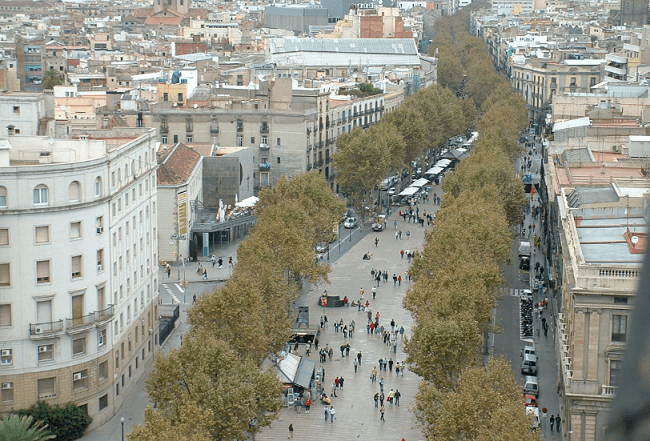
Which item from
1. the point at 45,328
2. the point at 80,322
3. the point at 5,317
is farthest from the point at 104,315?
the point at 5,317

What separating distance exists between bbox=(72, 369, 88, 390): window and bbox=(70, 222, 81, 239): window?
617 cm

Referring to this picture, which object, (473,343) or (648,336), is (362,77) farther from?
(648,336)

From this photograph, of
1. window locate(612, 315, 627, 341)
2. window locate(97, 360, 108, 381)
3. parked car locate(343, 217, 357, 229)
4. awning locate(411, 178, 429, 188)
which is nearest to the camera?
window locate(612, 315, 627, 341)

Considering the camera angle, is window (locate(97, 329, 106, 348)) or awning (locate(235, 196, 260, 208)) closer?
window (locate(97, 329, 106, 348))

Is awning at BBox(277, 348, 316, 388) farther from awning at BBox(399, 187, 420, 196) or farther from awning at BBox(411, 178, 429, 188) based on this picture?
awning at BBox(411, 178, 429, 188)

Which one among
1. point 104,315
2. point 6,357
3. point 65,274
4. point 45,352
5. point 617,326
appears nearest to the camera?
point 617,326

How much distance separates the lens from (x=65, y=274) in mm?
46094

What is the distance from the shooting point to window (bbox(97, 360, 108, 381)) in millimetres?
48531

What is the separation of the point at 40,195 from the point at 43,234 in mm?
1744

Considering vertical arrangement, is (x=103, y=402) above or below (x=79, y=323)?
below

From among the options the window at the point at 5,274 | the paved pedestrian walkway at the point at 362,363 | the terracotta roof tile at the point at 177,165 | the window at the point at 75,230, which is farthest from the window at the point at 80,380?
the terracotta roof tile at the point at 177,165

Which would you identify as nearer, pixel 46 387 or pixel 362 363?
pixel 46 387

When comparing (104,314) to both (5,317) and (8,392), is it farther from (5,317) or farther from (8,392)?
(8,392)

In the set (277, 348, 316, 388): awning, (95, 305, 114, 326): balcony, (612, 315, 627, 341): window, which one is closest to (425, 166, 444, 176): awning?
(277, 348, 316, 388): awning
